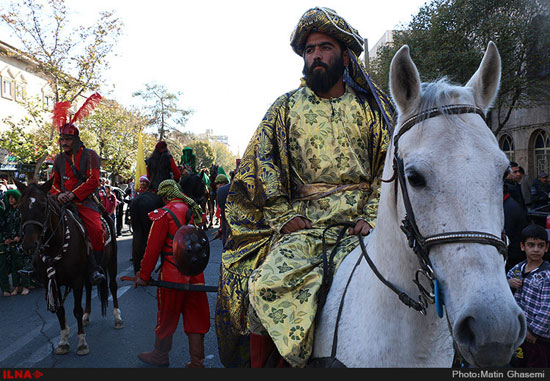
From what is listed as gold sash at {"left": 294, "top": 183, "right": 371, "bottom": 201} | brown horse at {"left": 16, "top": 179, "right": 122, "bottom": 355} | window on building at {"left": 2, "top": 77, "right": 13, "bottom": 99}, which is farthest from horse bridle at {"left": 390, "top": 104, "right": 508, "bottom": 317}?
window on building at {"left": 2, "top": 77, "right": 13, "bottom": 99}

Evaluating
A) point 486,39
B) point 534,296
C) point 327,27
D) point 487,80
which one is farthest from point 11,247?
point 486,39

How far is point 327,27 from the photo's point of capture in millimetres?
2873

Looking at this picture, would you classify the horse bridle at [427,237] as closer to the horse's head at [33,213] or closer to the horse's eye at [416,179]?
the horse's eye at [416,179]

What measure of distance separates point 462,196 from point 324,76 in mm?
1659

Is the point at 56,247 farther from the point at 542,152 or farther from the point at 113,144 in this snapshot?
the point at 113,144

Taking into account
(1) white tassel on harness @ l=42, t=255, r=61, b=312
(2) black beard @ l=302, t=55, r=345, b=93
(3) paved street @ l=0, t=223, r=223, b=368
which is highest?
→ (2) black beard @ l=302, t=55, r=345, b=93

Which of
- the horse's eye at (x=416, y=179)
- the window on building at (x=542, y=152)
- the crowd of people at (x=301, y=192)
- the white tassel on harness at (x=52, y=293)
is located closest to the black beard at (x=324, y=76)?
the crowd of people at (x=301, y=192)

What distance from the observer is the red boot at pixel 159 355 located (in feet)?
15.8

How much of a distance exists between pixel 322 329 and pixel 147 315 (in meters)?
5.25

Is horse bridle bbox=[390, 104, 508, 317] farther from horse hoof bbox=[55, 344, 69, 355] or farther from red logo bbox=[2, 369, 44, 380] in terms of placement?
horse hoof bbox=[55, 344, 69, 355]

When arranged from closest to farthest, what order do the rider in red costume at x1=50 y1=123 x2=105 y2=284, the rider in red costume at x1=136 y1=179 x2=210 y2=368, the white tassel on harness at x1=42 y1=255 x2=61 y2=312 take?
the rider in red costume at x1=136 y1=179 x2=210 y2=368 < the white tassel on harness at x1=42 y1=255 x2=61 y2=312 < the rider in red costume at x1=50 y1=123 x2=105 y2=284

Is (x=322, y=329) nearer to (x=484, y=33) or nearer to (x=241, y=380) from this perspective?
(x=241, y=380)

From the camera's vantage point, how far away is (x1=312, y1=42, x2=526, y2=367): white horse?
4.53ft

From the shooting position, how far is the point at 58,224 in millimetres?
5785
